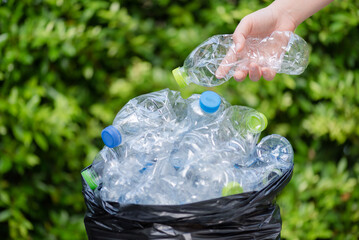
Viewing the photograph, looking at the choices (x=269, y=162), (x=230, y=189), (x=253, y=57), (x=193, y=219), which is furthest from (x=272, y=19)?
(x=193, y=219)

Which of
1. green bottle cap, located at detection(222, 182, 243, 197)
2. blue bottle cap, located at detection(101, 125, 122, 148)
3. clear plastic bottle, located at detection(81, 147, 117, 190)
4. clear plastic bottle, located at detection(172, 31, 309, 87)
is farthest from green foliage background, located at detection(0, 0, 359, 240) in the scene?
green bottle cap, located at detection(222, 182, 243, 197)

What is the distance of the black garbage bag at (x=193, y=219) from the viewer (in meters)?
0.98

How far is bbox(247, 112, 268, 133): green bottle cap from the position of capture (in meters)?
1.20

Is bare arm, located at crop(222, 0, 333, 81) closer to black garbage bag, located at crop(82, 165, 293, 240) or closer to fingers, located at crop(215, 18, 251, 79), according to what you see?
fingers, located at crop(215, 18, 251, 79)

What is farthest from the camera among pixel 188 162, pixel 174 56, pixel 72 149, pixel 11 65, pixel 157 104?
pixel 174 56

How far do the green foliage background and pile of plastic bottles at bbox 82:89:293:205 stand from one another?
688 mm

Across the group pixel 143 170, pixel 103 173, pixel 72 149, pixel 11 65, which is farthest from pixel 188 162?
pixel 11 65

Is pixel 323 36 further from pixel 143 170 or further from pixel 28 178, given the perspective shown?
pixel 28 178

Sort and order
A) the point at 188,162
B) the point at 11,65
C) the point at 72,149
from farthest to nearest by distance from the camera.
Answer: the point at 72,149
the point at 11,65
the point at 188,162

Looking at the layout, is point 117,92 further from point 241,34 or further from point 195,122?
point 241,34

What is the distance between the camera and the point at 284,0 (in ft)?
4.59

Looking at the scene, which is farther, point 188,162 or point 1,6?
A: point 1,6

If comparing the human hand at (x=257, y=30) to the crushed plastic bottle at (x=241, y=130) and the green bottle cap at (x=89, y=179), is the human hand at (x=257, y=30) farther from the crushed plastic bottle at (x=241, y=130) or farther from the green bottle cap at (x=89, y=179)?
the green bottle cap at (x=89, y=179)

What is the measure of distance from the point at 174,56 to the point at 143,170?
1.14m
